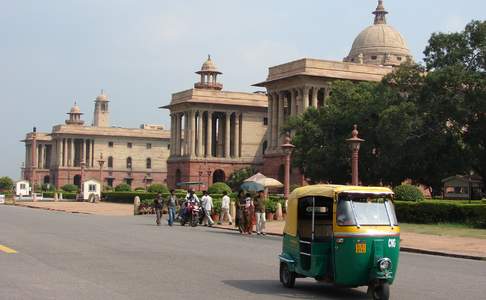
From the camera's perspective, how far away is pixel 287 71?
274 feet

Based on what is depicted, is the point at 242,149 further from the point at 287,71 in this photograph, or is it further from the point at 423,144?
the point at 423,144

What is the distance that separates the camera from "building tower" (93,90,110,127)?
17275 cm

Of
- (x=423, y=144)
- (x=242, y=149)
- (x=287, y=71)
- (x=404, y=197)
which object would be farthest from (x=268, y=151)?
(x=404, y=197)

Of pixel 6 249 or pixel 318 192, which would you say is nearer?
pixel 318 192

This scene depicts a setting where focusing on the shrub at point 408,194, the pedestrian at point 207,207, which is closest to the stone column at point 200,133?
the pedestrian at point 207,207

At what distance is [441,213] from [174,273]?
72.2ft

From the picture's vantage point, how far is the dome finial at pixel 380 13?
396 ft

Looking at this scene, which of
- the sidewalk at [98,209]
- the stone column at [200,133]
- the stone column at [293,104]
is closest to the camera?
the sidewalk at [98,209]

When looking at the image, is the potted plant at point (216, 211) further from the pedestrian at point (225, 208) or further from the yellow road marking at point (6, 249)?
the yellow road marking at point (6, 249)

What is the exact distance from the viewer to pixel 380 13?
121 metres

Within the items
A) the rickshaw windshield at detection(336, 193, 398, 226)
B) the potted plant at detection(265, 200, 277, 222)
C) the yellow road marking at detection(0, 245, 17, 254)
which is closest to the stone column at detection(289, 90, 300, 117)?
the potted plant at detection(265, 200, 277, 222)

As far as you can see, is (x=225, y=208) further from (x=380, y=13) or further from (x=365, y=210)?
(x=380, y=13)

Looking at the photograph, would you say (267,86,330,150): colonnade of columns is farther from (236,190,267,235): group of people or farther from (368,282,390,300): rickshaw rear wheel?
(368,282,390,300): rickshaw rear wheel

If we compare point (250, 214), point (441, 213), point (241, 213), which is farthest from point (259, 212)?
point (441, 213)
